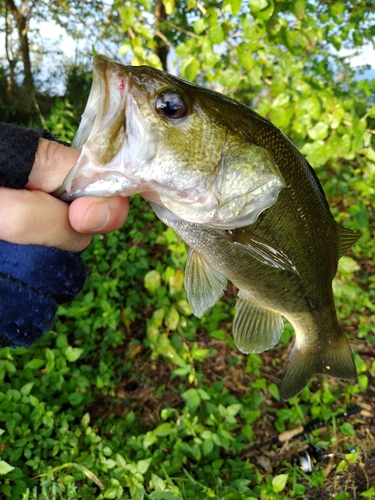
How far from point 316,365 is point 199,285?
2.38 feet

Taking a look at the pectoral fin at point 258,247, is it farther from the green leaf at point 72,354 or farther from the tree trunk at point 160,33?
the tree trunk at point 160,33

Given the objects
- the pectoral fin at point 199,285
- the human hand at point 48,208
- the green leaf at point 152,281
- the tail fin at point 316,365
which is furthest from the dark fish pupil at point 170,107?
the green leaf at point 152,281

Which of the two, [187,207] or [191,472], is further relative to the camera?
[191,472]

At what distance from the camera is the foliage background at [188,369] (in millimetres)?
2027

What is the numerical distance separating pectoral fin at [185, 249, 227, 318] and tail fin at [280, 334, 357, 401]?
598 mm

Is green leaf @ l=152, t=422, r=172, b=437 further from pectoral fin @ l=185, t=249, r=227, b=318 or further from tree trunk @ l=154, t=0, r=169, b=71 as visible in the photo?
tree trunk @ l=154, t=0, r=169, b=71

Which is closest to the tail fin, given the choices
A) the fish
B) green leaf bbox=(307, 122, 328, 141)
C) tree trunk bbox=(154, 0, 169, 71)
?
the fish

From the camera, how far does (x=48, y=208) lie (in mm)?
921

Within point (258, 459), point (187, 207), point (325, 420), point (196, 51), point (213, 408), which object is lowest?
point (258, 459)

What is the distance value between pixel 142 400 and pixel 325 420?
1.18 m

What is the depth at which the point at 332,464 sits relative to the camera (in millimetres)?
2457

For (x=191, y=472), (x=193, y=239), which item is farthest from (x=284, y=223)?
(x=191, y=472)

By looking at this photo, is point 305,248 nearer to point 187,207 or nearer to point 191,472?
point 187,207

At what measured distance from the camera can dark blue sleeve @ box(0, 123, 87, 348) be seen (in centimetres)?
91
